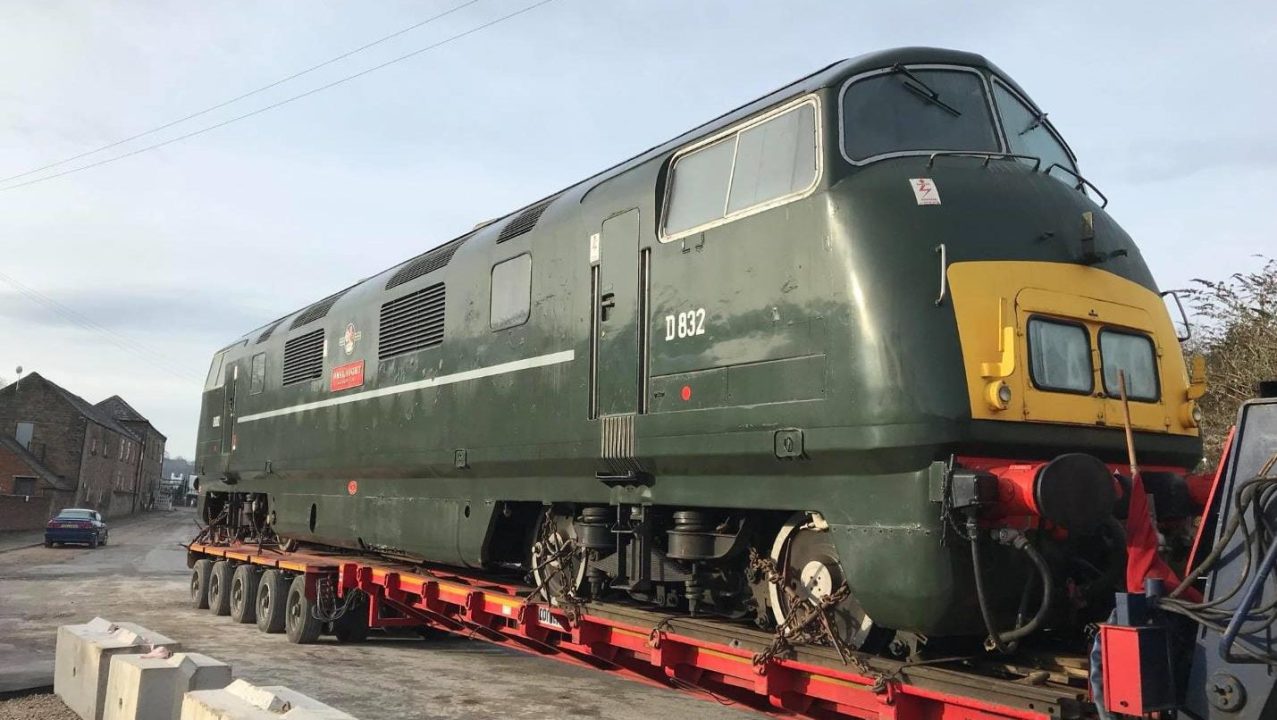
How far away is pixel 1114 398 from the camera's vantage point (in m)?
5.14

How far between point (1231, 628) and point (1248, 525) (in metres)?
0.53

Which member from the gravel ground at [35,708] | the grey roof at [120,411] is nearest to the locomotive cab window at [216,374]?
the gravel ground at [35,708]

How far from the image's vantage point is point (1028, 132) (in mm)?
6176

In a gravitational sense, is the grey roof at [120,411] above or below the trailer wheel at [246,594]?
above

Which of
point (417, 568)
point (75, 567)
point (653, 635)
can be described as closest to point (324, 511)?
point (417, 568)

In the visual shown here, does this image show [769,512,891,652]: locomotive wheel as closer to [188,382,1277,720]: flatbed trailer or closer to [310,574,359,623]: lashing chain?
[188,382,1277,720]: flatbed trailer

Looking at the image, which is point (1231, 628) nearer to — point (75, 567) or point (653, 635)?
point (653, 635)

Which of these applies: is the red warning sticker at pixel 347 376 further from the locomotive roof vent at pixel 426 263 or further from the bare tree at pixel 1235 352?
the bare tree at pixel 1235 352

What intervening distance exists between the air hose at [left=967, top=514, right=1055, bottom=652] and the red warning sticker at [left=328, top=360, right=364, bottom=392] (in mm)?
8120

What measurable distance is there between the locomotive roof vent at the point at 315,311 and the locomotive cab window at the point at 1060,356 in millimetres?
9979

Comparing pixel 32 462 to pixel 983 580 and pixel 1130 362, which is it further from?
pixel 1130 362

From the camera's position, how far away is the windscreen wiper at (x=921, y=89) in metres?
5.70

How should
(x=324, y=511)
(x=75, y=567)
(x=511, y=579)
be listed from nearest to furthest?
(x=511, y=579), (x=324, y=511), (x=75, y=567)

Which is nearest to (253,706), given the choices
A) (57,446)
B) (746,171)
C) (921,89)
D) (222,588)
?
(746,171)
